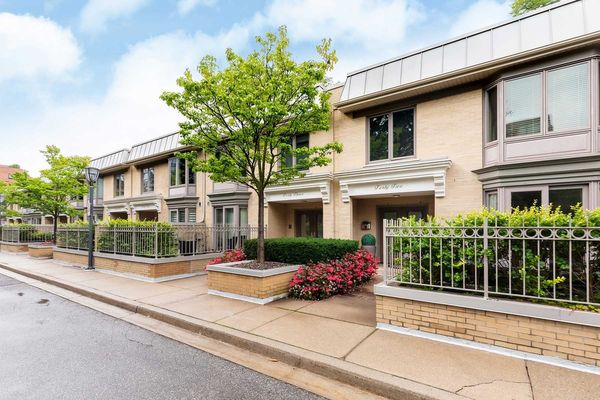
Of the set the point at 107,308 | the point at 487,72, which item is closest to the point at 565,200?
the point at 487,72

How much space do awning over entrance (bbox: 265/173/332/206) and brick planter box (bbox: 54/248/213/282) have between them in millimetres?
3873

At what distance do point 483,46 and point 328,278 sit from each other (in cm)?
823

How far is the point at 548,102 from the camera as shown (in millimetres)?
8008

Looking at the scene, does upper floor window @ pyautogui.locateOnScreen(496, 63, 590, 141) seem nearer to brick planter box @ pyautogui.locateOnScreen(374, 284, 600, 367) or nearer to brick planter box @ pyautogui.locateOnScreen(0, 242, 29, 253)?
brick planter box @ pyautogui.locateOnScreen(374, 284, 600, 367)

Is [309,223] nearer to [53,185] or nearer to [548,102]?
[548,102]

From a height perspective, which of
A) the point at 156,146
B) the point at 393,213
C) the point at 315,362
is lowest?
the point at 315,362

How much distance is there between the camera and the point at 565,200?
7742 mm

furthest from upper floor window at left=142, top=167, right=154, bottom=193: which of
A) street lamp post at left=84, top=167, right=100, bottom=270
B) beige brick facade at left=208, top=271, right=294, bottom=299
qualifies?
beige brick facade at left=208, top=271, right=294, bottom=299

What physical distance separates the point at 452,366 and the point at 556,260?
1.99 metres

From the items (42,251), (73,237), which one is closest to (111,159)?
(42,251)

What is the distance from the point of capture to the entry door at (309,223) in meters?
14.3

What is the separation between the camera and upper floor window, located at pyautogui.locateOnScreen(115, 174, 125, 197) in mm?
22752

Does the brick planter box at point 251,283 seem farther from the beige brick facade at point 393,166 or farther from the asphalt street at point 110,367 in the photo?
the beige brick facade at point 393,166

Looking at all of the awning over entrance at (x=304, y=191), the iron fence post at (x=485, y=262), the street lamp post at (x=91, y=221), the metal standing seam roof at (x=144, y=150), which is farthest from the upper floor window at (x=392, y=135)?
the street lamp post at (x=91, y=221)
